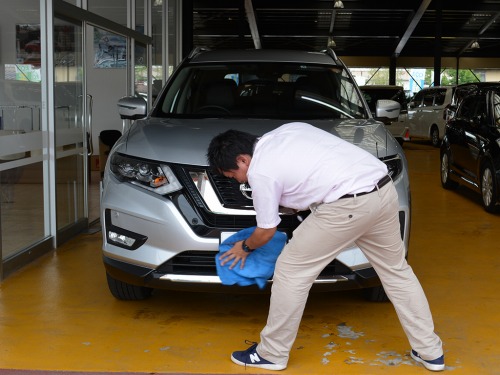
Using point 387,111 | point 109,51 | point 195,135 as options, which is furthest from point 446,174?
point 195,135

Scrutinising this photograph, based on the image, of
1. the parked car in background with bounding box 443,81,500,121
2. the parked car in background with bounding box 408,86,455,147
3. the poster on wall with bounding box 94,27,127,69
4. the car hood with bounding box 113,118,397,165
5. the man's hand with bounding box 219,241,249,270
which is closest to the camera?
the man's hand with bounding box 219,241,249,270

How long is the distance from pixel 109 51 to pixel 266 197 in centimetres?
743

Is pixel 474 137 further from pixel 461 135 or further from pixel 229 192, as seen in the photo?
pixel 229 192

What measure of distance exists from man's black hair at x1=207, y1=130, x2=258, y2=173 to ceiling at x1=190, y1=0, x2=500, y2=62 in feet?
64.8

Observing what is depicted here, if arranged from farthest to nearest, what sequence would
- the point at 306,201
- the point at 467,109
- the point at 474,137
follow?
1. the point at 467,109
2. the point at 474,137
3. the point at 306,201

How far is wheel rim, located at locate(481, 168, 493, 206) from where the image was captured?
8.98 meters

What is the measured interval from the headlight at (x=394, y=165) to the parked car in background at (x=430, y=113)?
14258 millimetres

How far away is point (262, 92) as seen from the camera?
19.7 ft

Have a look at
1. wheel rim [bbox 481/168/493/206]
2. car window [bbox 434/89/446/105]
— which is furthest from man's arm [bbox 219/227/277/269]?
car window [bbox 434/89/446/105]

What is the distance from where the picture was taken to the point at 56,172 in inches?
271

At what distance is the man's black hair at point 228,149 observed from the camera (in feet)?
11.6

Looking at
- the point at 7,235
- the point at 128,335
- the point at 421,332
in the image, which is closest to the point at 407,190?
the point at 421,332

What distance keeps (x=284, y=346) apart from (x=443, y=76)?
39.3 m

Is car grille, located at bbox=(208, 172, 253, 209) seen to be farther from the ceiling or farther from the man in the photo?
the ceiling
